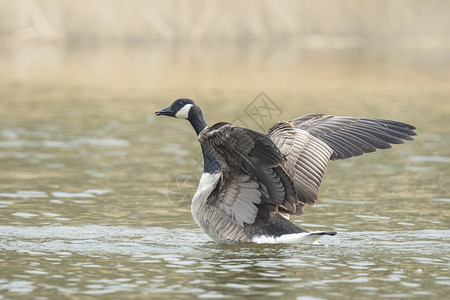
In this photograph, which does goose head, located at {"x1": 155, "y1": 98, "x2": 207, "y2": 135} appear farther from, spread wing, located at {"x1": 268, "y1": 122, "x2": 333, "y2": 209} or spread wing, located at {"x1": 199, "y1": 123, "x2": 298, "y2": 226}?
spread wing, located at {"x1": 199, "y1": 123, "x2": 298, "y2": 226}

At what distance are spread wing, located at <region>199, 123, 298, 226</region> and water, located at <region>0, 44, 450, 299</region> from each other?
1.72 feet

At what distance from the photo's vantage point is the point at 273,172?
35.5ft

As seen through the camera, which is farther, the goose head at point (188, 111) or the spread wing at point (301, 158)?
the goose head at point (188, 111)

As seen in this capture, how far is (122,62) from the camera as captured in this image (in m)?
51.5

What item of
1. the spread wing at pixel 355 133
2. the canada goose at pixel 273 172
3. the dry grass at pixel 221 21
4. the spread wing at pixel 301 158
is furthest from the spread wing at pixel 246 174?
the dry grass at pixel 221 21

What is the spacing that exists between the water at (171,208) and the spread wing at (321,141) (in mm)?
888

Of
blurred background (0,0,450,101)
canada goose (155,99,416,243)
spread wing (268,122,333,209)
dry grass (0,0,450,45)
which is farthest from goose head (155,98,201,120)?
dry grass (0,0,450,45)

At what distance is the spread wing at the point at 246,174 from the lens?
9812mm

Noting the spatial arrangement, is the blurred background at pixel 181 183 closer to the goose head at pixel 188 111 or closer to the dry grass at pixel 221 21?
the goose head at pixel 188 111

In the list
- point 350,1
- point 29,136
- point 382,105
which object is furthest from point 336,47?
point 29,136

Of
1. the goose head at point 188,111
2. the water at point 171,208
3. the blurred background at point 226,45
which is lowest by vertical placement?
the water at point 171,208

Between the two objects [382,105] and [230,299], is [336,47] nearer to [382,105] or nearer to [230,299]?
[382,105]

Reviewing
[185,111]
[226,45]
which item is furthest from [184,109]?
[226,45]

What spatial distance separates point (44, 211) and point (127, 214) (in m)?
1.27
